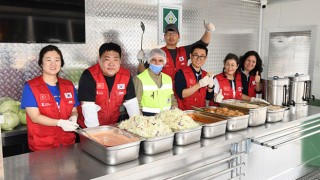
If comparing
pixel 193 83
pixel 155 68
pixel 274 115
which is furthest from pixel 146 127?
pixel 193 83

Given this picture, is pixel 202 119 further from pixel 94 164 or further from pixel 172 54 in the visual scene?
pixel 172 54

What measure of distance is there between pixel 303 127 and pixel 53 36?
2729mm

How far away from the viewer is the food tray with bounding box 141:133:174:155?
1.78 m

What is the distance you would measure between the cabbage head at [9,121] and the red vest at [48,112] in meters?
0.42

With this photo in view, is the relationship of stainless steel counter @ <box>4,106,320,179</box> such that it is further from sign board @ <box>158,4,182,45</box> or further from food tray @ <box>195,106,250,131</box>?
sign board @ <box>158,4,182,45</box>

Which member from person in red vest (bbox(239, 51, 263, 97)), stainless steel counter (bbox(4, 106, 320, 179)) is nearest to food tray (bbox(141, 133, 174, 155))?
stainless steel counter (bbox(4, 106, 320, 179))

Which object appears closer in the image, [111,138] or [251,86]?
[111,138]

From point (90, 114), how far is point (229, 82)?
5.76 ft

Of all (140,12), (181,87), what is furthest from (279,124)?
(140,12)

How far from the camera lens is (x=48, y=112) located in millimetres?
2332

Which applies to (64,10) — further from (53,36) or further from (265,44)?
(265,44)

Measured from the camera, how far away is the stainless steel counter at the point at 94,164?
1.56 meters

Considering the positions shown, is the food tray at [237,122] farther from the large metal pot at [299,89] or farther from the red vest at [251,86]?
the red vest at [251,86]

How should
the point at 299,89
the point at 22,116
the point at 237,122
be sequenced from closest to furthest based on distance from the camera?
the point at 237,122 → the point at 22,116 → the point at 299,89
